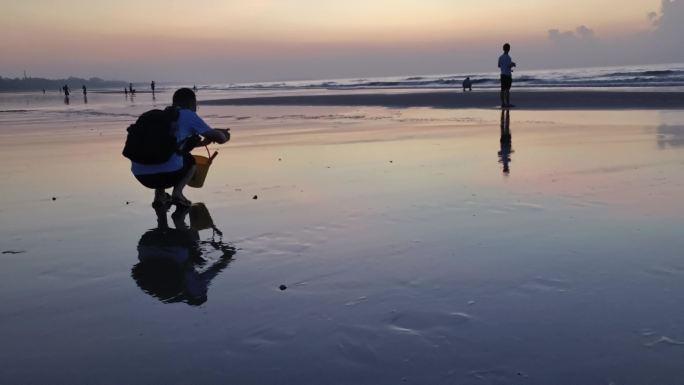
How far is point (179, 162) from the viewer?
618cm

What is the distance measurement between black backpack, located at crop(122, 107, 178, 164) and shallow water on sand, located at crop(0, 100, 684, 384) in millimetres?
561

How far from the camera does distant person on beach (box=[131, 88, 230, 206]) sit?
239 inches

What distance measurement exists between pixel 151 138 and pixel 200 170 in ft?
3.66

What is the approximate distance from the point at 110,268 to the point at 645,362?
10.6ft

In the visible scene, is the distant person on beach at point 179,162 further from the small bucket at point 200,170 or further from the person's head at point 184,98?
the small bucket at point 200,170

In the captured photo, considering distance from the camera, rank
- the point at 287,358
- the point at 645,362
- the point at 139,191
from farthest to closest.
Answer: the point at 139,191, the point at 287,358, the point at 645,362

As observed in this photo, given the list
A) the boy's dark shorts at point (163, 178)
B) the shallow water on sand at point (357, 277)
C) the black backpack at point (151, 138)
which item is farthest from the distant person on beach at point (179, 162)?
the shallow water on sand at point (357, 277)

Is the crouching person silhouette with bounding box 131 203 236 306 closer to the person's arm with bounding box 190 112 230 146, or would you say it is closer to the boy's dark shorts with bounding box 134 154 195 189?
the boy's dark shorts with bounding box 134 154 195 189

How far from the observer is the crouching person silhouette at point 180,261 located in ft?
11.6

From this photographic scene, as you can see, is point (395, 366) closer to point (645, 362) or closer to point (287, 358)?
point (287, 358)

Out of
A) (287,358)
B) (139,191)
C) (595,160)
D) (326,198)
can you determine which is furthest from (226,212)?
(595,160)

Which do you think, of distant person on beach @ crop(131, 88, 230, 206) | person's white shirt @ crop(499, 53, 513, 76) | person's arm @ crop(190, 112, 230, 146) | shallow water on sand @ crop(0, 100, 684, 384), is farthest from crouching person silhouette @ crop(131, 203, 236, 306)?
person's white shirt @ crop(499, 53, 513, 76)

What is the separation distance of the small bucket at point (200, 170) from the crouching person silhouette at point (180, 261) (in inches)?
53.2

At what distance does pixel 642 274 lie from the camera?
350 centimetres
